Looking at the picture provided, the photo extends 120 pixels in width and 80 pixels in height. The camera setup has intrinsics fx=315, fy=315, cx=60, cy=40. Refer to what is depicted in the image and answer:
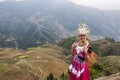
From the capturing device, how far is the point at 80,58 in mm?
8625

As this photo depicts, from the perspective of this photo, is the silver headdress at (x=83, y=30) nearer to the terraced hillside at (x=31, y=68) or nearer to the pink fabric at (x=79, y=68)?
the pink fabric at (x=79, y=68)

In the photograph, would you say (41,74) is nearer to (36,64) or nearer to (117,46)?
(36,64)

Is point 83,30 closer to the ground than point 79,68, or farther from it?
farther from it

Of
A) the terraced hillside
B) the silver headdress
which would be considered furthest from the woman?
the terraced hillside

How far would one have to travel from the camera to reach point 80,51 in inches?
339

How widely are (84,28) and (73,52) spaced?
75 cm

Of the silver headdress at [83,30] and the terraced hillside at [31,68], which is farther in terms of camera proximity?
the terraced hillside at [31,68]

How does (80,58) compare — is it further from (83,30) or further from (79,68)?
(83,30)

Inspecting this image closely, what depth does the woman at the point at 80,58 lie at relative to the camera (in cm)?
851

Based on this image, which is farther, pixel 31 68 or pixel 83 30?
pixel 31 68

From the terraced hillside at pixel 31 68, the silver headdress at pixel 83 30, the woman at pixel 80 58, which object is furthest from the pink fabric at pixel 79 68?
the terraced hillside at pixel 31 68

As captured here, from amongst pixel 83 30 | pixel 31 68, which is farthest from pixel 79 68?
pixel 31 68

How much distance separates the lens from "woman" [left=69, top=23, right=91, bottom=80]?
27.9ft

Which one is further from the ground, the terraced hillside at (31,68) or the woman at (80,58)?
the woman at (80,58)
